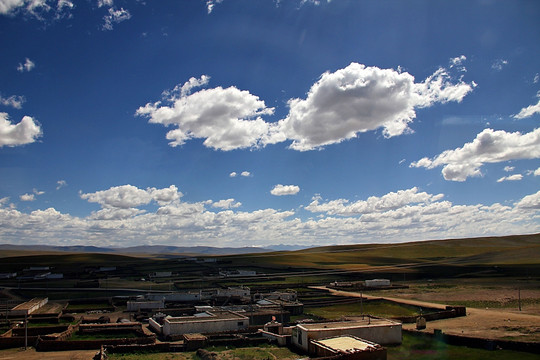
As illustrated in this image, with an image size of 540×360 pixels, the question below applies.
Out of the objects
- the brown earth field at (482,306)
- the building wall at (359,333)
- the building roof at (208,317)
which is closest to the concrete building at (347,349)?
the building wall at (359,333)

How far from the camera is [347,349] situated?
27.0 meters

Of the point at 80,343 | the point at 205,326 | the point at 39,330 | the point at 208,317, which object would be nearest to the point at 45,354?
the point at 80,343

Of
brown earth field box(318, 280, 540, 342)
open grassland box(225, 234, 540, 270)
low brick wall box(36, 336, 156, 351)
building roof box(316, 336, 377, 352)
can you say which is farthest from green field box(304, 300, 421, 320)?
open grassland box(225, 234, 540, 270)

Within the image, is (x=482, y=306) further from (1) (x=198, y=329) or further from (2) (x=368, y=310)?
(1) (x=198, y=329)

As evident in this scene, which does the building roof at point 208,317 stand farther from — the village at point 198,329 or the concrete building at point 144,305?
the concrete building at point 144,305

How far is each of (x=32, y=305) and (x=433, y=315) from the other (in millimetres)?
44926

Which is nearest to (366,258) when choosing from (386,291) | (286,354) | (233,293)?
(386,291)

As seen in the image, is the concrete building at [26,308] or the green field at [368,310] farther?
the concrete building at [26,308]

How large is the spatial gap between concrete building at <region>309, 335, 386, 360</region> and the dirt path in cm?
967

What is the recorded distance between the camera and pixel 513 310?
1748 inches

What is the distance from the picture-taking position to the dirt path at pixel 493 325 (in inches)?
1266

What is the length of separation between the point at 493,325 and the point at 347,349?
662 inches

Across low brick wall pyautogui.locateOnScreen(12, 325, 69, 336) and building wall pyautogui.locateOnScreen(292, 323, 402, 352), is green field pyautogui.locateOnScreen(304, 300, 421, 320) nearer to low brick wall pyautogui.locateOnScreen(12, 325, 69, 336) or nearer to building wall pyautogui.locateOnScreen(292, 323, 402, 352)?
building wall pyautogui.locateOnScreen(292, 323, 402, 352)

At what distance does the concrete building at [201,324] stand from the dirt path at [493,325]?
14621 millimetres
